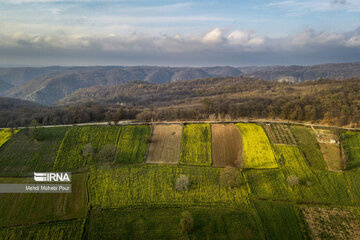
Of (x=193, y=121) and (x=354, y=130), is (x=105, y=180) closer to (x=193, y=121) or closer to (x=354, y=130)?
(x=193, y=121)

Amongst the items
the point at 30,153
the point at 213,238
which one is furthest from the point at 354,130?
the point at 30,153

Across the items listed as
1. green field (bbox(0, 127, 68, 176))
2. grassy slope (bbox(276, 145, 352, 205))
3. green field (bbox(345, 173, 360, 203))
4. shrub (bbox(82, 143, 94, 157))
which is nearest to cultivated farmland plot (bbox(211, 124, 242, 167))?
grassy slope (bbox(276, 145, 352, 205))

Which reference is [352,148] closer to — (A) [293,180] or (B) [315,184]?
(B) [315,184]

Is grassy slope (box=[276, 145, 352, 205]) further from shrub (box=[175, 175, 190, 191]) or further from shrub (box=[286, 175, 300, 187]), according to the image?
shrub (box=[175, 175, 190, 191])

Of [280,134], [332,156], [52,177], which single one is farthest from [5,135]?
[332,156]

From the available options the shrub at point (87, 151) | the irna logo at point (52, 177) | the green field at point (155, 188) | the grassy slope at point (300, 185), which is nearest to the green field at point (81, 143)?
the shrub at point (87, 151)

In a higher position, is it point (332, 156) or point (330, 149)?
point (330, 149)
